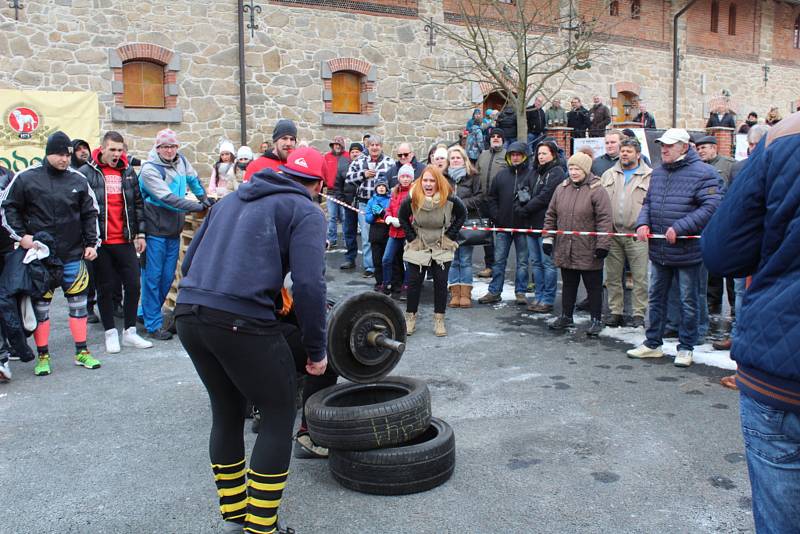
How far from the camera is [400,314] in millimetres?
4535

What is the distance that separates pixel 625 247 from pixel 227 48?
11580mm

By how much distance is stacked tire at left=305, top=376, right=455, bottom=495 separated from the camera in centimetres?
420

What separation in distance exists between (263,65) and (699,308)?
41.4 ft

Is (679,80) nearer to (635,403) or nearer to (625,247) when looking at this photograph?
(625,247)

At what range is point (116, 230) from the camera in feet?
24.8

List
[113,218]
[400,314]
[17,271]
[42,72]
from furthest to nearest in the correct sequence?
1. [42,72]
2. [113,218]
3. [17,271]
4. [400,314]

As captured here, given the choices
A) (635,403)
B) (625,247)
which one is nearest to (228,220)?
(635,403)

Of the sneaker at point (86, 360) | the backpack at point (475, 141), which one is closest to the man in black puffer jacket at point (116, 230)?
the sneaker at point (86, 360)

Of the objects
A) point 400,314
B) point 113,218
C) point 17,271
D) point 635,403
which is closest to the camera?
point 400,314

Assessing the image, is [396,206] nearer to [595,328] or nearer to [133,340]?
[595,328]

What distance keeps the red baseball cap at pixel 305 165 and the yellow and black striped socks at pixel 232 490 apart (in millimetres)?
1429

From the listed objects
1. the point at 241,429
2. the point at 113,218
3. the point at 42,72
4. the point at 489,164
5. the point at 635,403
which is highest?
the point at 42,72

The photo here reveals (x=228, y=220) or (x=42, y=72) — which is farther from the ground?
(x=42, y=72)

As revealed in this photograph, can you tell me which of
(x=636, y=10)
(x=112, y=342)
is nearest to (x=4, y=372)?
(x=112, y=342)
